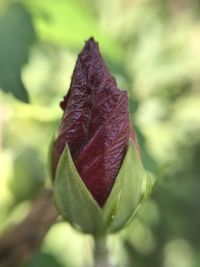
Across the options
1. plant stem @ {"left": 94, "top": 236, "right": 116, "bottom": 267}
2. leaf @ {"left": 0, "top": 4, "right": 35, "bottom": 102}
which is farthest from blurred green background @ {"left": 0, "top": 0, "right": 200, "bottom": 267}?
plant stem @ {"left": 94, "top": 236, "right": 116, "bottom": 267}

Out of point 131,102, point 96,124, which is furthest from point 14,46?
point 96,124

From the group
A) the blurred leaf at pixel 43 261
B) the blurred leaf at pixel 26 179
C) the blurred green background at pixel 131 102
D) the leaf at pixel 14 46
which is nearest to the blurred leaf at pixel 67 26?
the blurred green background at pixel 131 102

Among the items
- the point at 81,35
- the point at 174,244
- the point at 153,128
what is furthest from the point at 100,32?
the point at 174,244

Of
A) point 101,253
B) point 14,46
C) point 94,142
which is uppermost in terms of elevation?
point 14,46

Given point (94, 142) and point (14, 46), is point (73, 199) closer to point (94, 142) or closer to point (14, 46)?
point (94, 142)

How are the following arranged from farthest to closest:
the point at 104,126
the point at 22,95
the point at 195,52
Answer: the point at 195,52 → the point at 22,95 → the point at 104,126

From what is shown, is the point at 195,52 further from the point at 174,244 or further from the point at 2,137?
the point at 2,137

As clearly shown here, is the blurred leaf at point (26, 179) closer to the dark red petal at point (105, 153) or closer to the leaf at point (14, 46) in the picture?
the leaf at point (14, 46)
